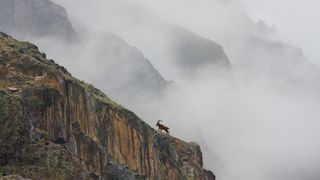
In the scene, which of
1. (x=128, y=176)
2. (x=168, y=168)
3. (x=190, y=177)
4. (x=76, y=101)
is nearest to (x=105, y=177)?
(x=128, y=176)

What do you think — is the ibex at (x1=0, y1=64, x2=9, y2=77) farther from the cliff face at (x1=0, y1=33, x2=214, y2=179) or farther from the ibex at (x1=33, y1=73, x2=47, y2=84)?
the ibex at (x1=33, y1=73, x2=47, y2=84)

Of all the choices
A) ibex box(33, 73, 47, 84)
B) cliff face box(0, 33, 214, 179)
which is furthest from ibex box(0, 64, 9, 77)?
ibex box(33, 73, 47, 84)

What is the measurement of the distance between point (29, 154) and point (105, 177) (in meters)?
11.0

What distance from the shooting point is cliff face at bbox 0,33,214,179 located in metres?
43.2

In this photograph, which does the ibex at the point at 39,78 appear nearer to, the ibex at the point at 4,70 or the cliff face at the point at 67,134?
the cliff face at the point at 67,134

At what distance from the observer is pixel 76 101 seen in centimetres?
7594

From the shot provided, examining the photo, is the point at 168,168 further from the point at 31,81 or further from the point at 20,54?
the point at 31,81

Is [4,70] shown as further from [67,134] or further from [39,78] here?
[67,134]

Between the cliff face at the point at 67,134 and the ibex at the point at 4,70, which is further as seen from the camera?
the ibex at the point at 4,70

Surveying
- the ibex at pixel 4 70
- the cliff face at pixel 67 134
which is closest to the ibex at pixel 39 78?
the cliff face at pixel 67 134

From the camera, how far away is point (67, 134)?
2608 inches

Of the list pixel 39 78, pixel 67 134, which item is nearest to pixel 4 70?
pixel 39 78

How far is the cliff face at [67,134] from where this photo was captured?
4319cm

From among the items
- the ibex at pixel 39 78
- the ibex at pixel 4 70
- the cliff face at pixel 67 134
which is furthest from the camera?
the ibex at pixel 4 70
